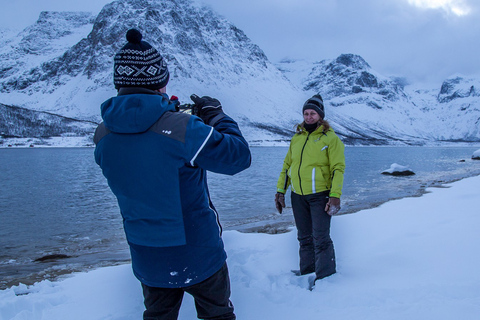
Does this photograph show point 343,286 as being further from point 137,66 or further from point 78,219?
point 78,219

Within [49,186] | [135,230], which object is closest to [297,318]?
[135,230]

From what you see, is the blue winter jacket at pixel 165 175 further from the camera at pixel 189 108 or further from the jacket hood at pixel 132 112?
the camera at pixel 189 108

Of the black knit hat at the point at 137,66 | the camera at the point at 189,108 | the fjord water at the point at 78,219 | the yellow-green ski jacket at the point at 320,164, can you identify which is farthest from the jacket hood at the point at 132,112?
the fjord water at the point at 78,219

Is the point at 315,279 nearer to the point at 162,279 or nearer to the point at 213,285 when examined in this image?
the point at 213,285

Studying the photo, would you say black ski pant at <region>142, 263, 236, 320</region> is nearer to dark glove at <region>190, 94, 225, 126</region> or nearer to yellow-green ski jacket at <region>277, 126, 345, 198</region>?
dark glove at <region>190, 94, 225, 126</region>

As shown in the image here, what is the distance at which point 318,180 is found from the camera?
4.11 meters

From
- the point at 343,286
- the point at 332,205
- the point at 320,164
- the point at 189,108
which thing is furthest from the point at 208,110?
the point at 343,286

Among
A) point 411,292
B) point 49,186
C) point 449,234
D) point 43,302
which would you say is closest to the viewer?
point 411,292

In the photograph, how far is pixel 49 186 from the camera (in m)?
22.9

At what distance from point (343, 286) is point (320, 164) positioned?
4.82ft

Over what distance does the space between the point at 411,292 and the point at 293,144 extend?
223cm

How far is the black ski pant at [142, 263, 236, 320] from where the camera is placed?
217cm

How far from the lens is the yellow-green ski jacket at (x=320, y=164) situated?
4.07 m

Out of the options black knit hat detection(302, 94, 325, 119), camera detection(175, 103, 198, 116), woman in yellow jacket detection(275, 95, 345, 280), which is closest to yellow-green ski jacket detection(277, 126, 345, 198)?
woman in yellow jacket detection(275, 95, 345, 280)
